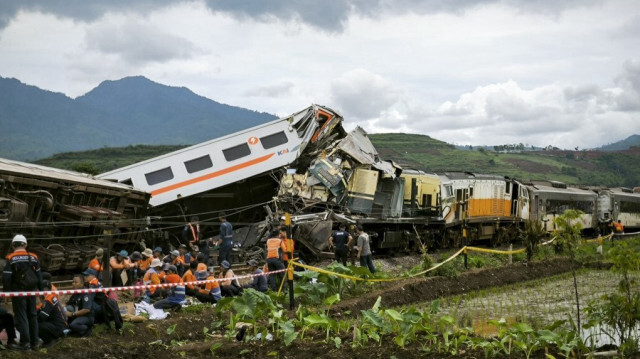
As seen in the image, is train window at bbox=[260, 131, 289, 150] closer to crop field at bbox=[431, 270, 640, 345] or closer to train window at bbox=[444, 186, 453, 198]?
train window at bbox=[444, 186, 453, 198]

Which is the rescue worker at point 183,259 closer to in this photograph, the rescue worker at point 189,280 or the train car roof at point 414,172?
the rescue worker at point 189,280

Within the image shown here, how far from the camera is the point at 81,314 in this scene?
1086 cm

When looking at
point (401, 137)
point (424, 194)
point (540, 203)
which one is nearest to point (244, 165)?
point (424, 194)

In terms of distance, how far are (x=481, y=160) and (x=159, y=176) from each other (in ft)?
339

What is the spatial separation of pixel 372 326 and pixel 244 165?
14566 millimetres

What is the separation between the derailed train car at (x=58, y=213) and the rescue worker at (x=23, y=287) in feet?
14.5

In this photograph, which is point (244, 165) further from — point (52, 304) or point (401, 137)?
point (401, 137)

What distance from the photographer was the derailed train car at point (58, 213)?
1521cm

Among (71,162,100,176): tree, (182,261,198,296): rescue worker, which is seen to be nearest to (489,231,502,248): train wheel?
(71,162,100,176): tree

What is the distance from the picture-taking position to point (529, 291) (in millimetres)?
17641

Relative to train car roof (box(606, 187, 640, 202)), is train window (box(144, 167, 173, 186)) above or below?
below

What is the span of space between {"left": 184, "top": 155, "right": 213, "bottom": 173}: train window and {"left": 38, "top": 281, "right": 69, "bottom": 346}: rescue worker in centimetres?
1330

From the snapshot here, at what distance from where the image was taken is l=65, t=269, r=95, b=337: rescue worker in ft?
35.3

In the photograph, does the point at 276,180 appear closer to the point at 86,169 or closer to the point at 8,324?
the point at 8,324
